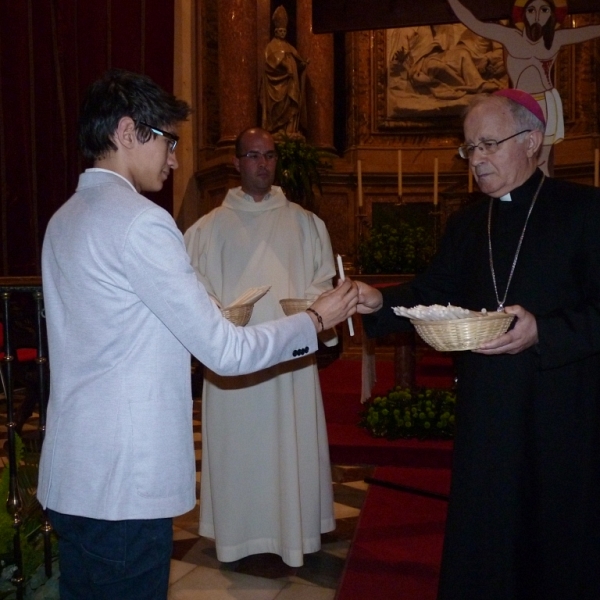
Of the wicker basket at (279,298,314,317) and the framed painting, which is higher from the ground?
the framed painting

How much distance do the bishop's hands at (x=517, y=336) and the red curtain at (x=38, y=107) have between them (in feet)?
16.8

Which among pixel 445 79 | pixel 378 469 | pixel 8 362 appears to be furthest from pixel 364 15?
pixel 8 362

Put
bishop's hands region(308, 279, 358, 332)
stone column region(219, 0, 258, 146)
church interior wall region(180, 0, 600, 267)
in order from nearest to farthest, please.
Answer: bishop's hands region(308, 279, 358, 332), stone column region(219, 0, 258, 146), church interior wall region(180, 0, 600, 267)

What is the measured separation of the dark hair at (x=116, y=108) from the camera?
1.79 meters

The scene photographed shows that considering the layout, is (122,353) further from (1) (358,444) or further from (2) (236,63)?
(2) (236,63)

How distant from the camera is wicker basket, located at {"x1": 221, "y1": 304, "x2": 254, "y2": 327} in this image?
2.51 meters

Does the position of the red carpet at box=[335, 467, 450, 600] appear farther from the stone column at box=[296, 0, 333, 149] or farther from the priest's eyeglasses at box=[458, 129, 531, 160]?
the stone column at box=[296, 0, 333, 149]

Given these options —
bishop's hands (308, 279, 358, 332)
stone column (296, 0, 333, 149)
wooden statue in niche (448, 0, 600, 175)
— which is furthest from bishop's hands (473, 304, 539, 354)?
stone column (296, 0, 333, 149)

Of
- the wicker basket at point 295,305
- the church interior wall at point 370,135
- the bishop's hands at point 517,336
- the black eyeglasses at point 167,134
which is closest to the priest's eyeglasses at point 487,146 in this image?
the bishop's hands at point 517,336

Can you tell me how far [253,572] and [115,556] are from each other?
1931mm

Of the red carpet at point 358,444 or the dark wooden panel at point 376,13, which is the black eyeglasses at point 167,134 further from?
the dark wooden panel at point 376,13

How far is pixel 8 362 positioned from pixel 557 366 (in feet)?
6.18

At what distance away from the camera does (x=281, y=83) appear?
878 centimetres

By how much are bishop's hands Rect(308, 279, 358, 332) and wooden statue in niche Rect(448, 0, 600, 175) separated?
2654 mm
